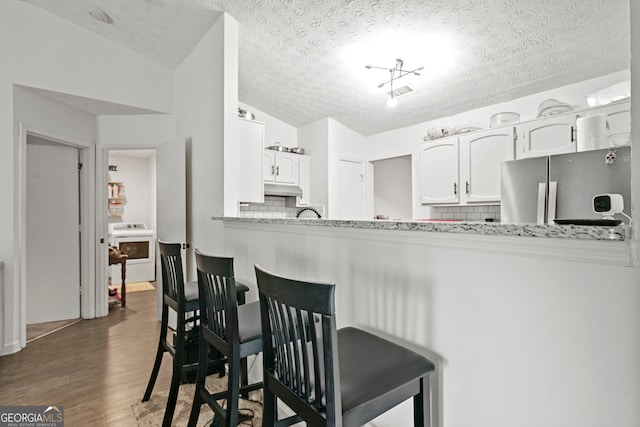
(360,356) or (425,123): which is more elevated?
(425,123)

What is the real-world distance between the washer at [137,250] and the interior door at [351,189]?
3407mm

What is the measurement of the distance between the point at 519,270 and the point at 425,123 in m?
3.74

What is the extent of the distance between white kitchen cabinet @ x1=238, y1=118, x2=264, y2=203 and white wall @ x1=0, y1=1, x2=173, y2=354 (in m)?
1.16

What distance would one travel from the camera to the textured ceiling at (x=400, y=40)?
2.45 metres

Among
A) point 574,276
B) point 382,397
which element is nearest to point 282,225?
point 382,397

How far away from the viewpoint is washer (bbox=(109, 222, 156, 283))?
547 centimetres

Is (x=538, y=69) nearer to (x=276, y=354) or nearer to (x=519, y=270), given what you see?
(x=519, y=270)

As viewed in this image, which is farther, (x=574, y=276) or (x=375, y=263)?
(x=375, y=263)

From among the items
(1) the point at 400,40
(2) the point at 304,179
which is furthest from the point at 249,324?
(2) the point at 304,179

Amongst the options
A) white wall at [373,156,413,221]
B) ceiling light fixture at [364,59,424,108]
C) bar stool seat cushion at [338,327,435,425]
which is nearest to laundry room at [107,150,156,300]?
white wall at [373,156,413,221]

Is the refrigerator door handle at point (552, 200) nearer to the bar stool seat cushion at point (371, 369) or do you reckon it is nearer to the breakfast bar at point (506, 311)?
the breakfast bar at point (506, 311)

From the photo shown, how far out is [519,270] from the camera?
0.91 metres

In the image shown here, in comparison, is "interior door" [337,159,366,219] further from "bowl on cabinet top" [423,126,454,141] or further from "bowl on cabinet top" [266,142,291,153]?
"bowl on cabinet top" [423,126,454,141]

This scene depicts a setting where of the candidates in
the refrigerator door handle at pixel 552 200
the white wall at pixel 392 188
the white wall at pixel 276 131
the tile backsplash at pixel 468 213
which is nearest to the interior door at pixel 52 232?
the white wall at pixel 276 131
